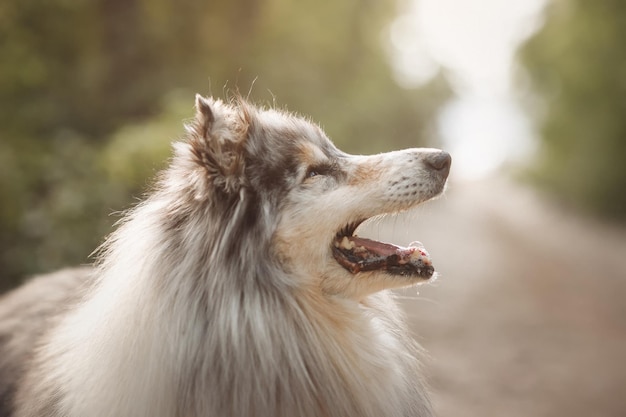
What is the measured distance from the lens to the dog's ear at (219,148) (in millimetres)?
1746

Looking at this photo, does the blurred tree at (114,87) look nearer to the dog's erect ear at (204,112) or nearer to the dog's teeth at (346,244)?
the dog's erect ear at (204,112)

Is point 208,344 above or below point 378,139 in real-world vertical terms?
below

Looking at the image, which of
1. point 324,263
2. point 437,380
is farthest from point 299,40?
point 324,263

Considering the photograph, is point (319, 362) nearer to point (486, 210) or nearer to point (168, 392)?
point (168, 392)

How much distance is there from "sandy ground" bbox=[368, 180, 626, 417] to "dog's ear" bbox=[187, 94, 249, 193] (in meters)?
0.80

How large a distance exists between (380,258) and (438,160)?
1.42 feet

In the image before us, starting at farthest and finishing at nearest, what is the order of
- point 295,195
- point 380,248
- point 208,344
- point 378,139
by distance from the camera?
point 378,139, point 380,248, point 295,195, point 208,344

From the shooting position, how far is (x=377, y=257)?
193cm

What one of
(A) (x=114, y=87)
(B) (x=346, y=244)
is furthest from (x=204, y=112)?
(A) (x=114, y=87)

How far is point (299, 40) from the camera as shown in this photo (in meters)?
7.85

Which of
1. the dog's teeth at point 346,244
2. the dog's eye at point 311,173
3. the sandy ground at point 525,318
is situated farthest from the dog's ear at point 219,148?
the sandy ground at point 525,318

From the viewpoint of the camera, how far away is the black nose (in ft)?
6.59

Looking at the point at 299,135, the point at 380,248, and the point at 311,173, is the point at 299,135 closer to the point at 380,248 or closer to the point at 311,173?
the point at 311,173

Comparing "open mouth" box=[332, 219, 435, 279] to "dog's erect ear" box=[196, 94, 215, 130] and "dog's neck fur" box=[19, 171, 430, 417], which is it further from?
"dog's erect ear" box=[196, 94, 215, 130]
